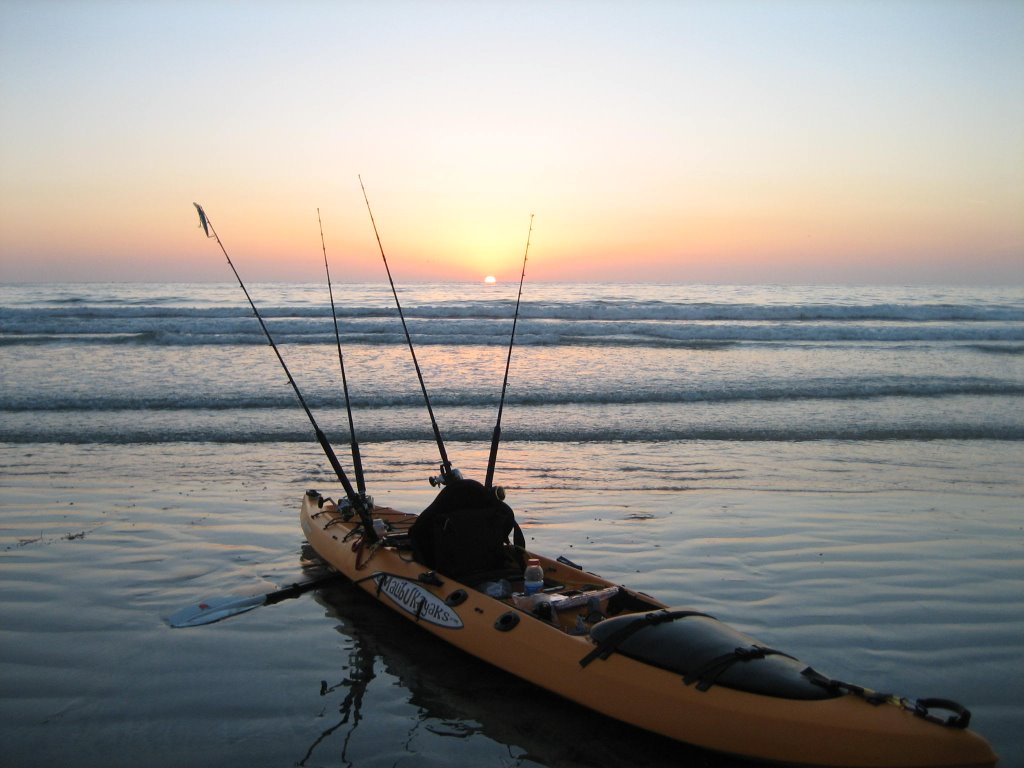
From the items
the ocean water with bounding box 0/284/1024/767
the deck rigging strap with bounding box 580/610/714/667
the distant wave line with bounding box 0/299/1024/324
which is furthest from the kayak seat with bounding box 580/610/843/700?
the distant wave line with bounding box 0/299/1024/324

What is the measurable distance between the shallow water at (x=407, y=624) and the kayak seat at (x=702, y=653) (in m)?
0.43

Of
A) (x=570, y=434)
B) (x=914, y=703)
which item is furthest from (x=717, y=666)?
(x=570, y=434)

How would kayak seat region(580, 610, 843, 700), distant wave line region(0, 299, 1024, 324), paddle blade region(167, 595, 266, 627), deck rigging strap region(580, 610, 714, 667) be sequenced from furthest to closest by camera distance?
distant wave line region(0, 299, 1024, 324), paddle blade region(167, 595, 266, 627), deck rigging strap region(580, 610, 714, 667), kayak seat region(580, 610, 843, 700)

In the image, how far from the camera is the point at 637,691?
14.4 ft

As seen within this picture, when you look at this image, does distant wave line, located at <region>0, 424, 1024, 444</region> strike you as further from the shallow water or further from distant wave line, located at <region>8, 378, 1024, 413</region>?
distant wave line, located at <region>8, 378, 1024, 413</region>

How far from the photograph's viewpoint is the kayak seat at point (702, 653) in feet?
13.8

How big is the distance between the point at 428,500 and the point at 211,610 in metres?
3.45

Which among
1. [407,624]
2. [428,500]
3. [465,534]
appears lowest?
[407,624]

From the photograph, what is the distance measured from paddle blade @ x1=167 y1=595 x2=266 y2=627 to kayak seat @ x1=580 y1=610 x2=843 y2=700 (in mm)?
2874

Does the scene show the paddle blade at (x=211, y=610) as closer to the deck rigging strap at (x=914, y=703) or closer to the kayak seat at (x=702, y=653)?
the kayak seat at (x=702, y=653)

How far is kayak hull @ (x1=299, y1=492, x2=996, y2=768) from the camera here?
3.86m

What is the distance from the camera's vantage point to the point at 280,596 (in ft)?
21.1

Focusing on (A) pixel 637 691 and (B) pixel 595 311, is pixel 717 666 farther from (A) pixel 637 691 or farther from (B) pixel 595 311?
(B) pixel 595 311

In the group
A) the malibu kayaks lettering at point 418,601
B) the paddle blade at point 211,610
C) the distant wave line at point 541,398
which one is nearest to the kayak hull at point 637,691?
the malibu kayaks lettering at point 418,601
